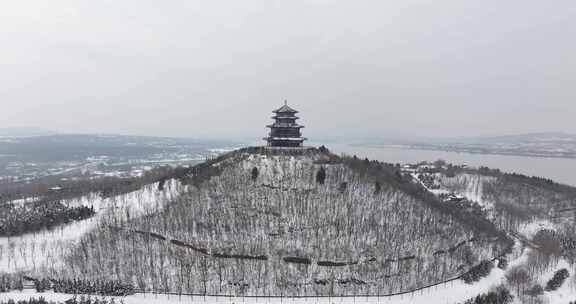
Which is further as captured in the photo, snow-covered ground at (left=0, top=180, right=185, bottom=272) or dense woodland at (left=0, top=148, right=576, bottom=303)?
snow-covered ground at (left=0, top=180, right=185, bottom=272)

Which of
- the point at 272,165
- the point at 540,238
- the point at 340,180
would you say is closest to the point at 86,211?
the point at 272,165

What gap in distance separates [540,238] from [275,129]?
168 feet

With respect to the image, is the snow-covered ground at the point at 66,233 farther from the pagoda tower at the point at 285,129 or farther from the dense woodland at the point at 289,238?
the pagoda tower at the point at 285,129

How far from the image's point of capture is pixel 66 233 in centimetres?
5578

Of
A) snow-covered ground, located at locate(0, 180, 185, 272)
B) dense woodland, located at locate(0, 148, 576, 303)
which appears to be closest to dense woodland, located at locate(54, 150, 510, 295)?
dense woodland, located at locate(0, 148, 576, 303)

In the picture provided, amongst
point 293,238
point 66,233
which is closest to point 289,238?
point 293,238

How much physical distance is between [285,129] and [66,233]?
39.8 meters

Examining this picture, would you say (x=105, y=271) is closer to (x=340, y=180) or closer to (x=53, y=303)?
(x=53, y=303)

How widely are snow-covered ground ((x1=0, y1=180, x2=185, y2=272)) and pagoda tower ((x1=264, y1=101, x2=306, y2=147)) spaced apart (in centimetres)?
2028

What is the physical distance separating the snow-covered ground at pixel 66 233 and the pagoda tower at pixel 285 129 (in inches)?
798

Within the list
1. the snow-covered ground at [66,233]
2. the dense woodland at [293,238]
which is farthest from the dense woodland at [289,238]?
the snow-covered ground at [66,233]

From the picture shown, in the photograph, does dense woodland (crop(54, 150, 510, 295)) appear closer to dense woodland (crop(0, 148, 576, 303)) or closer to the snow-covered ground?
dense woodland (crop(0, 148, 576, 303))

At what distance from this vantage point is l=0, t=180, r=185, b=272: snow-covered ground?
49.8 metres

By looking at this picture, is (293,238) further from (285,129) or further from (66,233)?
(66,233)
